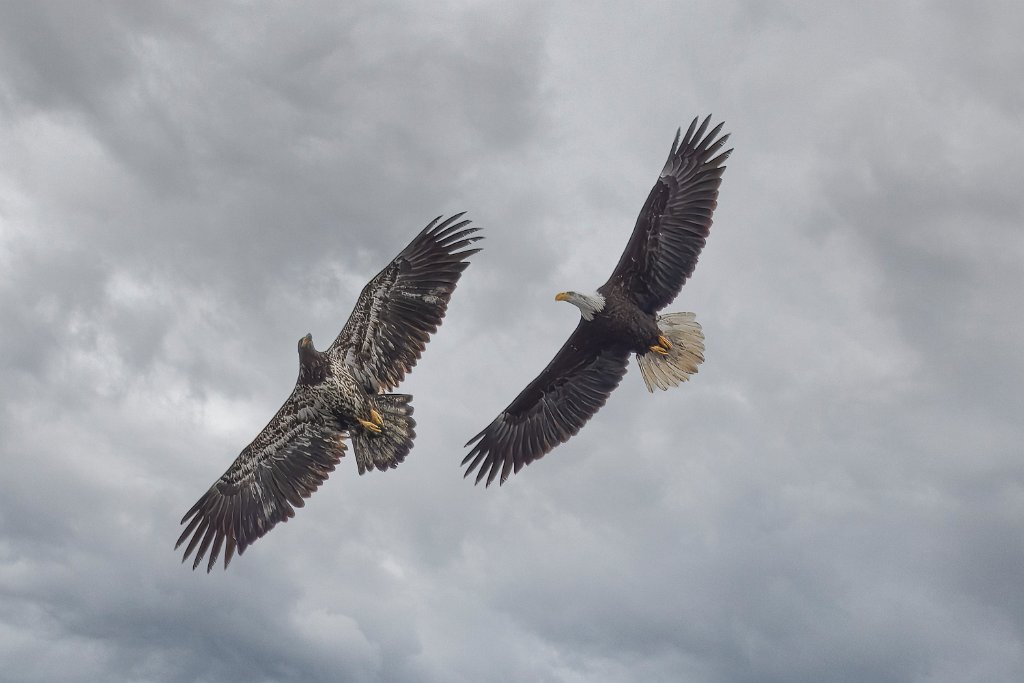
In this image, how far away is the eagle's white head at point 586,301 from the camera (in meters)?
15.4

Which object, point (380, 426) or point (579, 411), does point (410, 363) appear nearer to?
point (380, 426)

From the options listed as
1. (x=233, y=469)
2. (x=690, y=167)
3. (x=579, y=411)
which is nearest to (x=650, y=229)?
(x=690, y=167)

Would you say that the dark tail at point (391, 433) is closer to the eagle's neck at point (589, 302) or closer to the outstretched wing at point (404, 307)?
the outstretched wing at point (404, 307)

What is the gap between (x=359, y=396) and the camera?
48.6 ft

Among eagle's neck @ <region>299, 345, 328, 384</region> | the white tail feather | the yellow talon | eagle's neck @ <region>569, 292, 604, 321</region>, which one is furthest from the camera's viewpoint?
the white tail feather

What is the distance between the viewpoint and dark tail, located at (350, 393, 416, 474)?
14.7 meters

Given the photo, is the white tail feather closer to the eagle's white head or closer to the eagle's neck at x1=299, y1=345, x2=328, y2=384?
the eagle's white head

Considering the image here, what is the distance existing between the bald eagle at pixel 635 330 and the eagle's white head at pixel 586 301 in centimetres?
1

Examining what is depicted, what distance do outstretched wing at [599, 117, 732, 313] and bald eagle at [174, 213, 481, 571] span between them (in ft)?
7.90

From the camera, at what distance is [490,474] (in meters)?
16.9

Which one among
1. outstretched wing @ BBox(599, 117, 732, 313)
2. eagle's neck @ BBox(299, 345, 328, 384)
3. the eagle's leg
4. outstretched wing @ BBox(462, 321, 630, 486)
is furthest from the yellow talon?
outstretched wing @ BBox(599, 117, 732, 313)

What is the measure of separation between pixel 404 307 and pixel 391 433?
1.77 meters

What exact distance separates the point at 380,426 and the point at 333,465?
3.92 feet

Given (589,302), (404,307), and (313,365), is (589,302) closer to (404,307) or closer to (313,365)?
(404,307)
